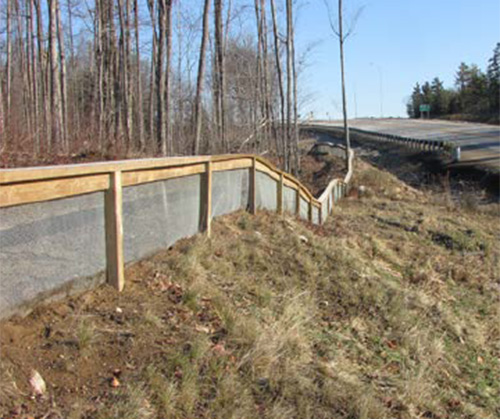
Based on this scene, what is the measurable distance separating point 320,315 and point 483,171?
65.5 ft

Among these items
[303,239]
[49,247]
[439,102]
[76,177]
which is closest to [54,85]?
[303,239]

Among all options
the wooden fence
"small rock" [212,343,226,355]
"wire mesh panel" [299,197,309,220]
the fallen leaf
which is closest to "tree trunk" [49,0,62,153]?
"wire mesh panel" [299,197,309,220]

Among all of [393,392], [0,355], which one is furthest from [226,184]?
[0,355]

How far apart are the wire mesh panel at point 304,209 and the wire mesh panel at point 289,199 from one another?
560 millimetres

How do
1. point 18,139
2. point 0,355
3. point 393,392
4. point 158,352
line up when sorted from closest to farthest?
point 0,355, point 158,352, point 393,392, point 18,139

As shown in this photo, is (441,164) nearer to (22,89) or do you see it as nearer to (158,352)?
(22,89)

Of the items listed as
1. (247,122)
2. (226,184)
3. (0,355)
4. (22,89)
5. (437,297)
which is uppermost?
(22,89)

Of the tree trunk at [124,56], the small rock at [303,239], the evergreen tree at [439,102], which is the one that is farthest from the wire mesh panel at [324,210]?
the evergreen tree at [439,102]

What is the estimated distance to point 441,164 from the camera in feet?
86.2

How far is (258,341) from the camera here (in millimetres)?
4223

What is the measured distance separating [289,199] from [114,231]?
6.48 metres

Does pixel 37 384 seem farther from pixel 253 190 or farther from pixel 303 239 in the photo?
pixel 253 190

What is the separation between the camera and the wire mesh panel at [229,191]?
7.30m

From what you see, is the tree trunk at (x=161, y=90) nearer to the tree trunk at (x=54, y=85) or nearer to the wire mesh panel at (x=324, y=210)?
the tree trunk at (x=54, y=85)
